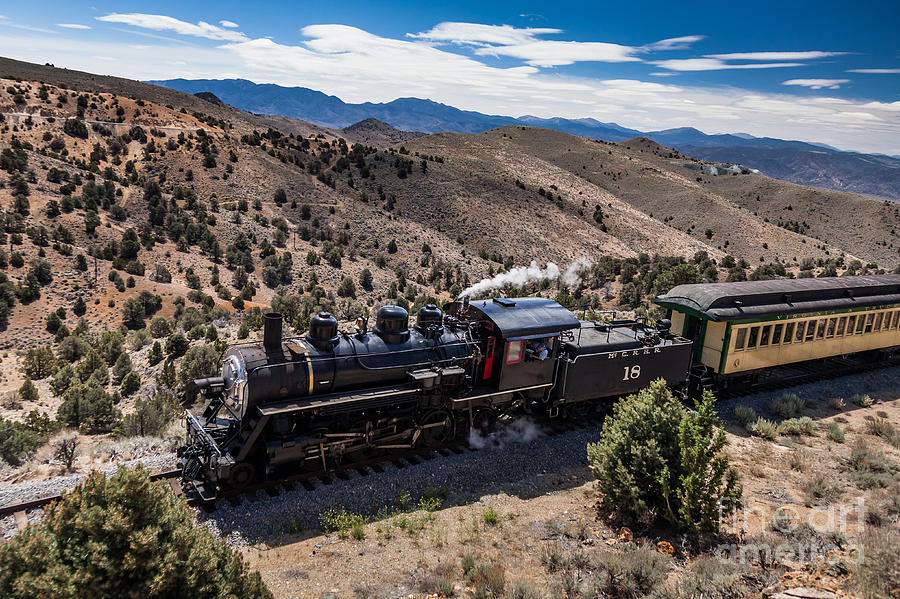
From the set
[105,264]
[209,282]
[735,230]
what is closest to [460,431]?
[209,282]

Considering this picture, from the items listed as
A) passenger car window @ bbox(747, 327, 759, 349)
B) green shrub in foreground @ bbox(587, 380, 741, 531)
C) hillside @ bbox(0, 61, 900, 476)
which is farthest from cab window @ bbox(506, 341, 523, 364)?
passenger car window @ bbox(747, 327, 759, 349)

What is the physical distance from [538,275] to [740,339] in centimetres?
723

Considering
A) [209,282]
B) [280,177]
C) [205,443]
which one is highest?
[280,177]

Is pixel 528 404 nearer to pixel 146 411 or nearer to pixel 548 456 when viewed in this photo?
pixel 548 456

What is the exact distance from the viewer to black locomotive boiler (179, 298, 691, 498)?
36.0 ft

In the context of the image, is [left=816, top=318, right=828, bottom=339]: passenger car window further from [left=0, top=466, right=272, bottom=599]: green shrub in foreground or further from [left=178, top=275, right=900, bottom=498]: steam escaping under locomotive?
[left=0, top=466, right=272, bottom=599]: green shrub in foreground

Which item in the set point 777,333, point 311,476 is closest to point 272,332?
point 311,476

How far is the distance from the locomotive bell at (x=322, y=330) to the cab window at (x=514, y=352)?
4403mm

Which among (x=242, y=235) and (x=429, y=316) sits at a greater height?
(x=429, y=316)

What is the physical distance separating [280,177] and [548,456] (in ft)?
162

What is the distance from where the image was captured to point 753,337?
1772 centimetres

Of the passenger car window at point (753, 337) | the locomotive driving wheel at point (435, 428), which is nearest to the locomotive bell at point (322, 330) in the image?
the locomotive driving wheel at point (435, 428)

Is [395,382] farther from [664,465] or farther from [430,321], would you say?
[664,465]

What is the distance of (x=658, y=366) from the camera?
16.2 m
